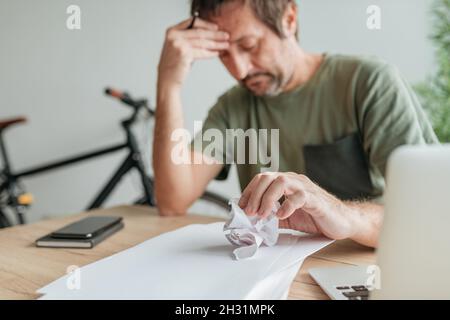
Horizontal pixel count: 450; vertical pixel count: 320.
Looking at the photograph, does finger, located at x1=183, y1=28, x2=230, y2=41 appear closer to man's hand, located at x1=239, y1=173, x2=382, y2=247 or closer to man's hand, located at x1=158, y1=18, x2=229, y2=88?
man's hand, located at x1=158, y1=18, x2=229, y2=88

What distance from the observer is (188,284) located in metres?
0.47

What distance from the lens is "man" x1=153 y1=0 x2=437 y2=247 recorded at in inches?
36.6

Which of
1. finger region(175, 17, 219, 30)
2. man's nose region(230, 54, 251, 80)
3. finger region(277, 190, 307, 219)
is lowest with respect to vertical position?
finger region(277, 190, 307, 219)

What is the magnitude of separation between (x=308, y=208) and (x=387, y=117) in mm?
402

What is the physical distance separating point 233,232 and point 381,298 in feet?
0.89

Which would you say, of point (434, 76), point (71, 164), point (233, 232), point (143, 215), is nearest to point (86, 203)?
point (71, 164)

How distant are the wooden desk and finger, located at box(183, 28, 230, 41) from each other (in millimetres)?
401

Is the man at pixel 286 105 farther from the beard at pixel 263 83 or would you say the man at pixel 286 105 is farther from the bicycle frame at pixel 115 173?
the bicycle frame at pixel 115 173

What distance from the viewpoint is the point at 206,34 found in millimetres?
1033

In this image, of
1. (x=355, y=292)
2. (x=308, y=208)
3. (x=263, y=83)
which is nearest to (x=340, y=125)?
(x=263, y=83)

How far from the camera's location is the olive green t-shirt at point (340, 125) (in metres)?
0.91

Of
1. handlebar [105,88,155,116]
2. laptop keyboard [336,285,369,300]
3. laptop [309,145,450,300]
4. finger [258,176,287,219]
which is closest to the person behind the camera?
laptop [309,145,450,300]

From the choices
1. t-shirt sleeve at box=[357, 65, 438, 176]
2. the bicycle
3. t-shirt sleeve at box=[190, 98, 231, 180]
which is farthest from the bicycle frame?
t-shirt sleeve at box=[357, 65, 438, 176]

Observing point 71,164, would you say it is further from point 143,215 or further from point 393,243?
point 393,243
